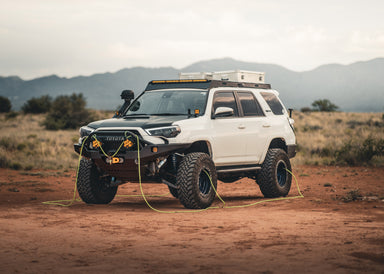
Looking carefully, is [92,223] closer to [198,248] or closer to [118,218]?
[118,218]

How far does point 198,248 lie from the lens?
7.19 m

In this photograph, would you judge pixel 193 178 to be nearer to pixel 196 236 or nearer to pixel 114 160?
pixel 114 160

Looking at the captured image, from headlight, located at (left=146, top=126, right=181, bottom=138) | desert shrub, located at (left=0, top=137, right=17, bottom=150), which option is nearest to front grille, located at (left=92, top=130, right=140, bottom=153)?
headlight, located at (left=146, top=126, right=181, bottom=138)

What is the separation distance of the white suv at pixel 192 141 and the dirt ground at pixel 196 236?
1.88ft

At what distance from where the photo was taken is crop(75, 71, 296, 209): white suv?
1020 centimetres

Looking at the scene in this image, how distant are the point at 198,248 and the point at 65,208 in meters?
4.76

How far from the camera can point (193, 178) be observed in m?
10.2

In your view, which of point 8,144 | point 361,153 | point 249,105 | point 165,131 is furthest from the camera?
point 8,144

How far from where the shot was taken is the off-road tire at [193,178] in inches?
404

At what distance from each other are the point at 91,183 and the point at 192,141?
2340 millimetres

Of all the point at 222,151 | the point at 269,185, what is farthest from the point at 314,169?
the point at 222,151

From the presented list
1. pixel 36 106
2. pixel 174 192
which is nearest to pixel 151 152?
pixel 174 192

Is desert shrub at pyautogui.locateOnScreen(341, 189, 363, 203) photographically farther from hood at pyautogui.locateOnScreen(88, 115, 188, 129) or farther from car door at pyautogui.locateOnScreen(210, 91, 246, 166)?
hood at pyautogui.locateOnScreen(88, 115, 188, 129)

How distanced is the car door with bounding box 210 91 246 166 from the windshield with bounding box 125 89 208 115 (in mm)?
324
